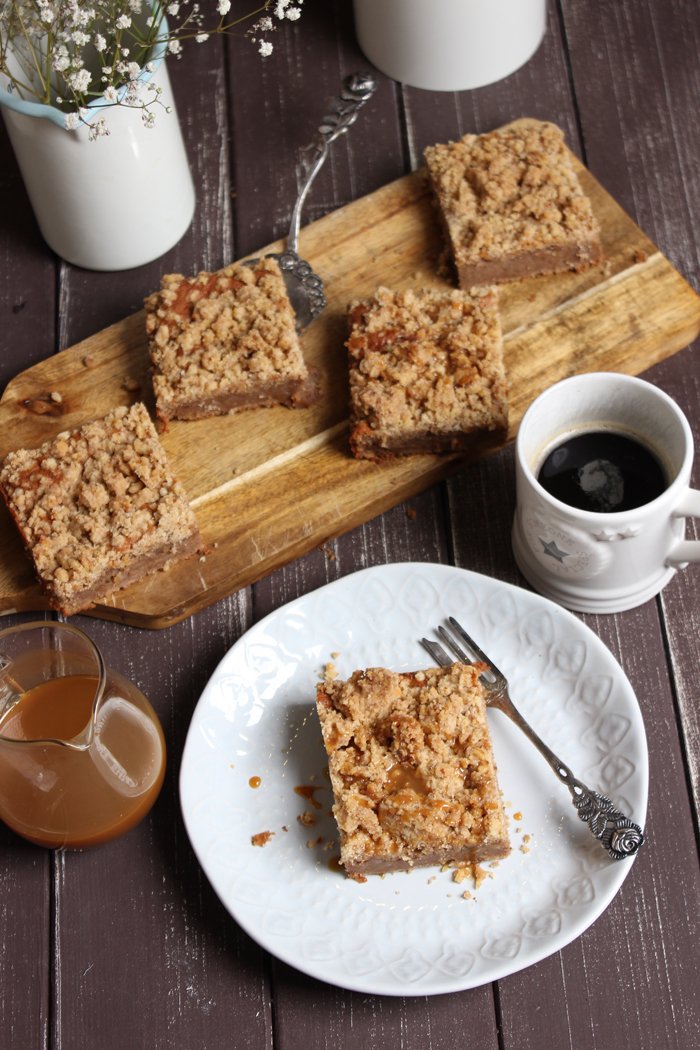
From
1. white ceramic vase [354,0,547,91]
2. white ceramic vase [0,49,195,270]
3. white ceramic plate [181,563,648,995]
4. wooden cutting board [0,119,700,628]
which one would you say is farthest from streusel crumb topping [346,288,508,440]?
white ceramic vase [354,0,547,91]

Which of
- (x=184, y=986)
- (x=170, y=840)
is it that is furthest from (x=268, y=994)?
(x=170, y=840)

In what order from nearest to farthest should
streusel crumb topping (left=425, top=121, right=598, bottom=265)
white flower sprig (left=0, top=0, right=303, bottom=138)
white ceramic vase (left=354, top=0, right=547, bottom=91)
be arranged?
white flower sprig (left=0, top=0, right=303, bottom=138), streusel crumb topping (left=425, top=121, right=598, bottom=265), white ceramic vase (left=354, top=0, right=547, bottom=91)

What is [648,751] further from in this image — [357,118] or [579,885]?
[357,118]

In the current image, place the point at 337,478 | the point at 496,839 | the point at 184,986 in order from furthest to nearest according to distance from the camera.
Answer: the point at 337,478, the point at 184,986, the point at 496,839

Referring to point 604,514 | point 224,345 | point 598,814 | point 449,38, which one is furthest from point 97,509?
point 449,38

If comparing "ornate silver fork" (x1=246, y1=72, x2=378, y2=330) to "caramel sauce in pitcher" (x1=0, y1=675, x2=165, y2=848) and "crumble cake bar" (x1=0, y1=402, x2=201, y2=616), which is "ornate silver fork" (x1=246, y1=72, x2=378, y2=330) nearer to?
"crumble cake bar" (x1=0, y1=402, x2=201, y2=616)

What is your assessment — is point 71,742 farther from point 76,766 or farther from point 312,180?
point 312,180

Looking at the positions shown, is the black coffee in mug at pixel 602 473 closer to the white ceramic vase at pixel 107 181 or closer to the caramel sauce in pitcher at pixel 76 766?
the caramel sauce in pitcher at pixel 76 766

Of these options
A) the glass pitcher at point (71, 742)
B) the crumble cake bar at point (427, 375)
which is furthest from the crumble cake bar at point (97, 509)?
the crumble cake bar at point (427, 375)
